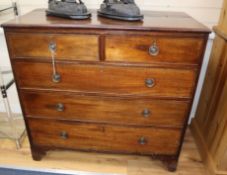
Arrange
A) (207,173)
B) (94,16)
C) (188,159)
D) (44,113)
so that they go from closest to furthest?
(94,16) → (44,113) → (207,173) → (188,159)

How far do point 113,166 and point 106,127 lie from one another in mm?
373

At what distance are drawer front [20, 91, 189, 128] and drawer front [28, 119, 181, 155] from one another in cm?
5

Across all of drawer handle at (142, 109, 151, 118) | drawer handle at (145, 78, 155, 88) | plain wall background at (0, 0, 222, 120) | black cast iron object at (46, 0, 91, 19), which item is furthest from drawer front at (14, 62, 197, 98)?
plain wall background at (0, 0, 222, 120)

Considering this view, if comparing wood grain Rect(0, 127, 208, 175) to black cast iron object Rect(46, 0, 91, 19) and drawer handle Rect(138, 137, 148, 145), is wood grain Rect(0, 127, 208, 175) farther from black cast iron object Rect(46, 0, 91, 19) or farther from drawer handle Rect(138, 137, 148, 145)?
black cast iron object Rect(46, 0, 91, 19)

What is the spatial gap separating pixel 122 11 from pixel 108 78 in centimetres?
34

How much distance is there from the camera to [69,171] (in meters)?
1.45

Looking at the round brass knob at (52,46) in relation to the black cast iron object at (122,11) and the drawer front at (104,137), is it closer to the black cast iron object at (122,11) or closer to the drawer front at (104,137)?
the black cast iron object at (122,11)

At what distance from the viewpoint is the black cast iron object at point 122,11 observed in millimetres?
1066

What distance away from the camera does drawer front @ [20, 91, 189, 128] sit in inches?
46.4

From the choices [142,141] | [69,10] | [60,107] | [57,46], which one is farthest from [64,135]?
[69,10]

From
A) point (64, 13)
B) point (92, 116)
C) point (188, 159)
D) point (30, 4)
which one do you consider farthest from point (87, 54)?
point (188, 159)

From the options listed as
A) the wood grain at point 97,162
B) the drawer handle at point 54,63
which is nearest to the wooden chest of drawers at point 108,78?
the drawer handle at point 54,63

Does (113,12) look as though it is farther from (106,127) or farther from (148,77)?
(106,127)

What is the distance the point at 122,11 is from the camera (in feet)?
3.51
